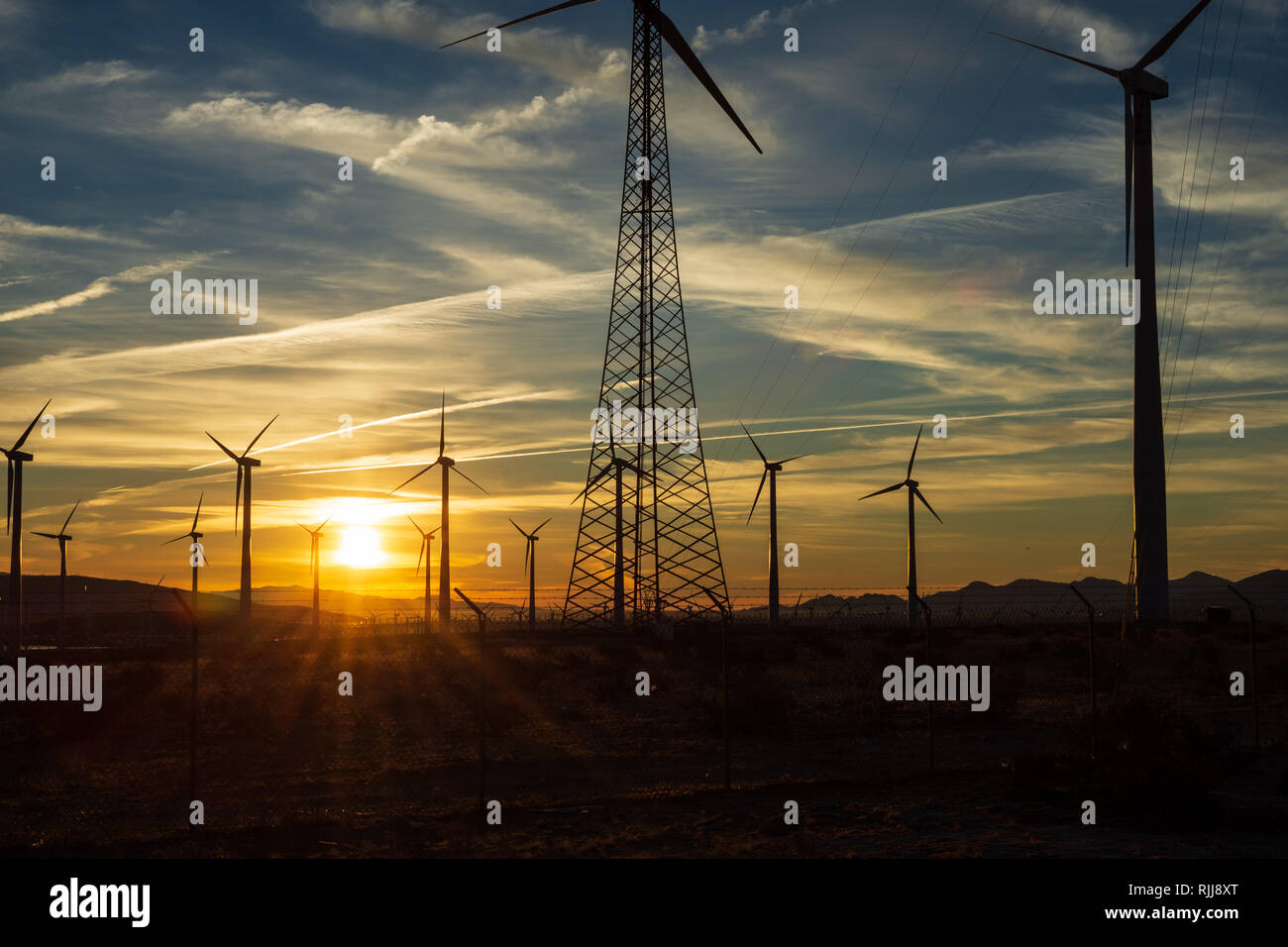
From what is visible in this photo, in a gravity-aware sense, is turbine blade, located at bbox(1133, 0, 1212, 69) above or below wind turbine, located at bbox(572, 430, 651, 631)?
above

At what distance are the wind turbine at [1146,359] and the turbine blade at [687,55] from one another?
2505 cm

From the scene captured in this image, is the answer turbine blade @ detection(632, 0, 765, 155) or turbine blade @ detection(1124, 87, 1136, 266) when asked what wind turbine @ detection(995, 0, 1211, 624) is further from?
turbine blade @ detection(632, 0, 765, 155)

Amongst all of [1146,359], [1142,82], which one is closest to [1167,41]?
[1142,82]

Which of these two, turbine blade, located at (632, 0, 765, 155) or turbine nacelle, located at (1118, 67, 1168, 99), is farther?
turbine nacelle, located at (1118, 67, 1168, 99)

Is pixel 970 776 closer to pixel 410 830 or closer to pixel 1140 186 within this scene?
pixel 410 830

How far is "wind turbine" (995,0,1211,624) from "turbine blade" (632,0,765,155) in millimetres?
25053

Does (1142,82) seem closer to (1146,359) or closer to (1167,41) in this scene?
(1167,41)

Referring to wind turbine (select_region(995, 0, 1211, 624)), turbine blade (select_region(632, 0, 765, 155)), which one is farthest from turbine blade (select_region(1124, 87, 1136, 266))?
turbine blade (select_region(632, 0, 765, 155))

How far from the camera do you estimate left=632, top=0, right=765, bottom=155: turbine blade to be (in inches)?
2450

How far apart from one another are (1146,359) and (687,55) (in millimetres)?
36982

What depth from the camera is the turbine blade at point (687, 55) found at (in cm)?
6222

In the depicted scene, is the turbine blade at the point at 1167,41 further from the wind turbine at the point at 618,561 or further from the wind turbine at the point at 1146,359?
the wind turbine at the point at 618,561
